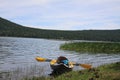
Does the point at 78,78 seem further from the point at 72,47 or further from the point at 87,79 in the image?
the point at 72,47

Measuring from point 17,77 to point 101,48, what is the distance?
165 ft

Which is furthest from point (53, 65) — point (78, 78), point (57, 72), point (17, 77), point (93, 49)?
point (93, 49)

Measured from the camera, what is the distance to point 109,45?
7562cm

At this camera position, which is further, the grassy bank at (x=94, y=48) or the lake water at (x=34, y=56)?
the grassy bank at (x=94, y=48)

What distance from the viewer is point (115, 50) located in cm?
7094

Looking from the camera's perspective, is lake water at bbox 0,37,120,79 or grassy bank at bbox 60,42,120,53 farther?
grassy bank at bbox 60,42,120,53

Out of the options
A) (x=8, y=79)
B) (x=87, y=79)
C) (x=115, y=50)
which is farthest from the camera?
(x=115, y=50)

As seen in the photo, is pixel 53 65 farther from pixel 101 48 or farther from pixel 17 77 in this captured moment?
pixel 101 48

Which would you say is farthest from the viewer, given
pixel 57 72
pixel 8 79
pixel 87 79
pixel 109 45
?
pixel 109 45

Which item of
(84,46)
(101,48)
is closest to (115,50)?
(101,48)

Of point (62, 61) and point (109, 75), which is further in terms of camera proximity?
point (62, 61)

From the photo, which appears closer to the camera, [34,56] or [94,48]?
[34,56]

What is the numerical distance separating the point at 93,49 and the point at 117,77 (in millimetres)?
52969

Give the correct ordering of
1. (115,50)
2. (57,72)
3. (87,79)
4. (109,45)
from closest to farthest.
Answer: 1. (87,79)
2. (57,72)
3. (115,50)
4. (109,45)
